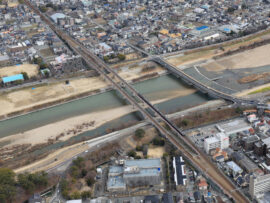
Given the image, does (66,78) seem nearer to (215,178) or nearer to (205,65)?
(205,65)

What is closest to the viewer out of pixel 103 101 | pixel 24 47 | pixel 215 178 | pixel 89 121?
pixel 215 178

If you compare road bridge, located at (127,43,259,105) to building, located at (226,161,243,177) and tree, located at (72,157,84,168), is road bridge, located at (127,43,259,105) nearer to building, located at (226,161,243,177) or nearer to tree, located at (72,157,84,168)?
building, located at (226,161,243,177)

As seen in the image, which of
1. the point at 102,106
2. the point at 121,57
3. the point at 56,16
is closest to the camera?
the point at 102,106

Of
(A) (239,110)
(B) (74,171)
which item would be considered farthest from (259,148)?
(B) (74,171)

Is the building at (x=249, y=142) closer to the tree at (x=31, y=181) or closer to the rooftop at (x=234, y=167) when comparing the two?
the rooftop at (x=234, y=167)

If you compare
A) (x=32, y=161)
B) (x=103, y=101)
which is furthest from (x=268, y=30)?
(x=32, y=161)

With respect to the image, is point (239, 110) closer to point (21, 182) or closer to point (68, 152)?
point (68, 152)
